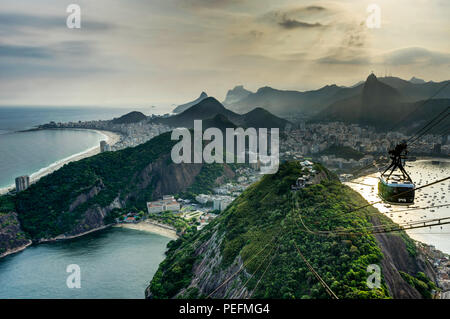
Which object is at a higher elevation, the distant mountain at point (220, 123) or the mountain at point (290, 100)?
the mountain at point (290, 100)

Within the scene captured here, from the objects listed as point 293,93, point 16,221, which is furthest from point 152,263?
point 293,93

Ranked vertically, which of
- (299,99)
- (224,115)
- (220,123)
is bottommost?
(220,123)

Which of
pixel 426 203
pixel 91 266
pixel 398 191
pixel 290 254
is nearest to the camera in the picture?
pixel 398 191

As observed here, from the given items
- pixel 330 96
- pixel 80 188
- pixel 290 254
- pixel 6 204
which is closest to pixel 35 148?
pixel 6 204

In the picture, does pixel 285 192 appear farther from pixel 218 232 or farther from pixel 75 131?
pixel 75 131

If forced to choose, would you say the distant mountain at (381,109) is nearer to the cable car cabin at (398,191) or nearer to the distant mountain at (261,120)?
the distant mountain at (261,120)

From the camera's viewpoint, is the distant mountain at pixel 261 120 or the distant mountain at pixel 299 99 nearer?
the distant mountain at pixel 261 120

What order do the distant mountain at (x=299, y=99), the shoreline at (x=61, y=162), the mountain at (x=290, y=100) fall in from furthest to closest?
the mountain at (x=290, y=100) → the distant mountain at (x=299, y=99) → the shoreline at (x=61, y=162)

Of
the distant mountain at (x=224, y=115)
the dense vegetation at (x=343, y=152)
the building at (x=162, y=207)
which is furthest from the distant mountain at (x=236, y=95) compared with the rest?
the building at (x=162, y=207)

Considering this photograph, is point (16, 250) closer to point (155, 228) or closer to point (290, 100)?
point (155, 228)
